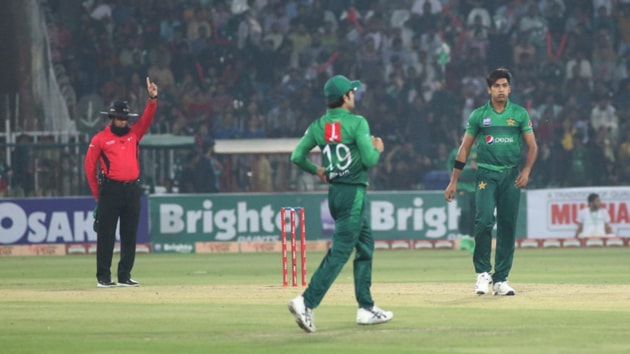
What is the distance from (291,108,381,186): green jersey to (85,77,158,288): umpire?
19.3 feet

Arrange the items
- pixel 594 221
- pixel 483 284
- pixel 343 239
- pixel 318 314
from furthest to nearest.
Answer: pixel 594 221 < pixel 483 284 < pixel 318 314 < pixel 343 239

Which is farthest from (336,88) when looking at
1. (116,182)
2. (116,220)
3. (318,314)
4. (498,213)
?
(116,220)

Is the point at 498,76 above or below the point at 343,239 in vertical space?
→ above

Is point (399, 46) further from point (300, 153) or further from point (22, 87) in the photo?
point (300, 153)

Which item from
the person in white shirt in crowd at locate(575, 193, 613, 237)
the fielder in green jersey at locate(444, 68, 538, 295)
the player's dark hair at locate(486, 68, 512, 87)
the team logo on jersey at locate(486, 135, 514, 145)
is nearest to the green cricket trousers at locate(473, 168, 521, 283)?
the fielder in green jersey at locate(444, 68, 538, 295)

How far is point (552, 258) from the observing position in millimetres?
24219

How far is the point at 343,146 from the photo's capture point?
1148 centimetres

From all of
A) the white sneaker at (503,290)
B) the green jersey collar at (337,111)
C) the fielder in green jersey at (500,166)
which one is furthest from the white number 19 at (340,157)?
the white sneaker at (503,290)

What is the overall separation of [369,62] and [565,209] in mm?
7999

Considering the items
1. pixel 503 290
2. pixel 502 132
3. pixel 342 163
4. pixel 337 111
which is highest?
pixel 337 111

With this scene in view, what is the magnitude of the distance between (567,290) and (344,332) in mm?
5061

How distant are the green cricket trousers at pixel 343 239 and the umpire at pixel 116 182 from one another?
5999 mm

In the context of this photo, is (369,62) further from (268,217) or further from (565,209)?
(565,209)

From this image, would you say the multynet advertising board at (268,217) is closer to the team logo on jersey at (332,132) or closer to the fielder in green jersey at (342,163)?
the fielder in green jersey at (342,163)
